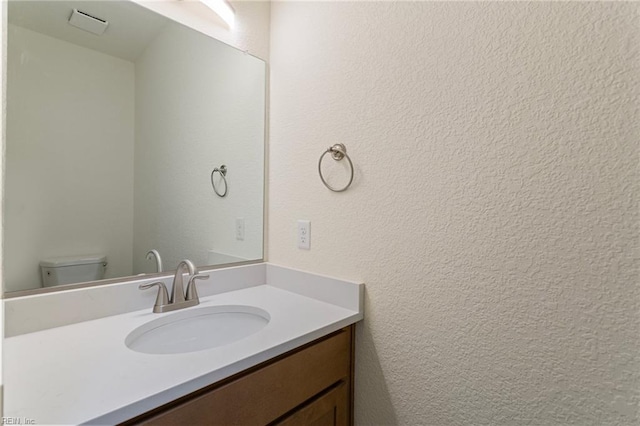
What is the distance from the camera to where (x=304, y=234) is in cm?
123

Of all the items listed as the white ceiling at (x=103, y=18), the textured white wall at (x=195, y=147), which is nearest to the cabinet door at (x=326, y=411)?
the textured white wall at (x=195, y=147)

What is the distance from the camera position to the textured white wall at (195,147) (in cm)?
114

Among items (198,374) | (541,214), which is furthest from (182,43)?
(541,214)

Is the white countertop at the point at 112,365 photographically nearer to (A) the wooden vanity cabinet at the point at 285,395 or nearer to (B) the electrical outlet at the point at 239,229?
(A) the wooden vanity cabinet at the point at 285,395

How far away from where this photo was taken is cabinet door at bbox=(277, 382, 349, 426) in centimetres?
86

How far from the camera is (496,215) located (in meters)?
0.77

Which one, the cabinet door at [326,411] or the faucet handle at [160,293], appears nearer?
the cabinet door at [326,411]

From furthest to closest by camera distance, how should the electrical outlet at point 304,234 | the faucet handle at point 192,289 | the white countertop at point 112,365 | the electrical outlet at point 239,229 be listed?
the electrical outlet at point 239,229 < the electrical outlet at point 304,234 < the faucet handle at point 192,289 < the white countertop at point 112,365

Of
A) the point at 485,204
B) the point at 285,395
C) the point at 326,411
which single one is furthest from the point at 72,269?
the point at 485,204

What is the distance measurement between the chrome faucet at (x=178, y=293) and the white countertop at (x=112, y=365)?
0.15 feet

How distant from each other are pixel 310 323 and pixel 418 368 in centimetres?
34

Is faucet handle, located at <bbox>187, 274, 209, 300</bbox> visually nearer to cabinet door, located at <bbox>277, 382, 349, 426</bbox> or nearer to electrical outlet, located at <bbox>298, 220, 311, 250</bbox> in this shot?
electrical outlet, located at <bbox>298, 220, 311, 250</bbox>

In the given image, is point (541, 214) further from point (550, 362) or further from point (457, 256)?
point (550, 362)

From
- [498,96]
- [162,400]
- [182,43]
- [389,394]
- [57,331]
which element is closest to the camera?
[162,400]
